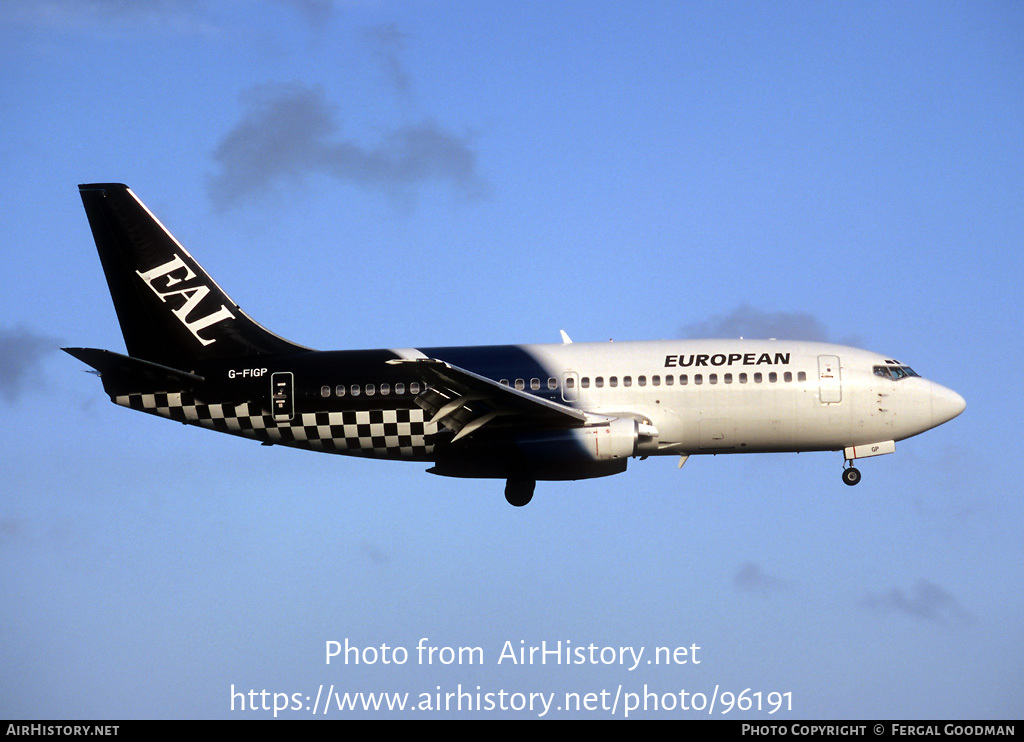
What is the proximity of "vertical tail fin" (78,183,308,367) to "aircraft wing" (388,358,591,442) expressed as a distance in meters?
6.56

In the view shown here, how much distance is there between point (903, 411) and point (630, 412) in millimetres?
8882

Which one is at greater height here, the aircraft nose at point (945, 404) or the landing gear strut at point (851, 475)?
the aircraft nose at point (945, 404)

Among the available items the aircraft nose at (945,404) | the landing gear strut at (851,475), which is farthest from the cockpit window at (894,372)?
the landing gear strut at (851,475)

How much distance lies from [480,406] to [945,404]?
1525cm

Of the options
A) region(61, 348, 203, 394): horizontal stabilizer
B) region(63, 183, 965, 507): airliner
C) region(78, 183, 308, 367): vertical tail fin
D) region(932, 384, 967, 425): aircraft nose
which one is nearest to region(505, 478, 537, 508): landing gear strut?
region(63, 183, 965, 507): airliner

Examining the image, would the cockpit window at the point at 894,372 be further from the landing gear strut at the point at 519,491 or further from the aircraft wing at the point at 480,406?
the landing gear strut at the point at 519,491

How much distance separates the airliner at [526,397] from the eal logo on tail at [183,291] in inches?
3.9

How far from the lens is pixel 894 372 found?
4175 cm

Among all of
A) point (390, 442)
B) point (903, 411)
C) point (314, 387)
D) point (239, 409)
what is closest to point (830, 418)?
point (903, 411)

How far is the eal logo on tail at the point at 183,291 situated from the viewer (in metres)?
44.4

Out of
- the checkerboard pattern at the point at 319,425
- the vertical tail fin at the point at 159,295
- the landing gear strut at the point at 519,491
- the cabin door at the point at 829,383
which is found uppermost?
the vertical tail fin at the point at 159,295

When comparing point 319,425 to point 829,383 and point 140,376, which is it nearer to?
point 140,376

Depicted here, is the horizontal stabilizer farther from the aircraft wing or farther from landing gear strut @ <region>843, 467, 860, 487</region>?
landing gear strut @ <region>843, 467, 860, 487</region>
